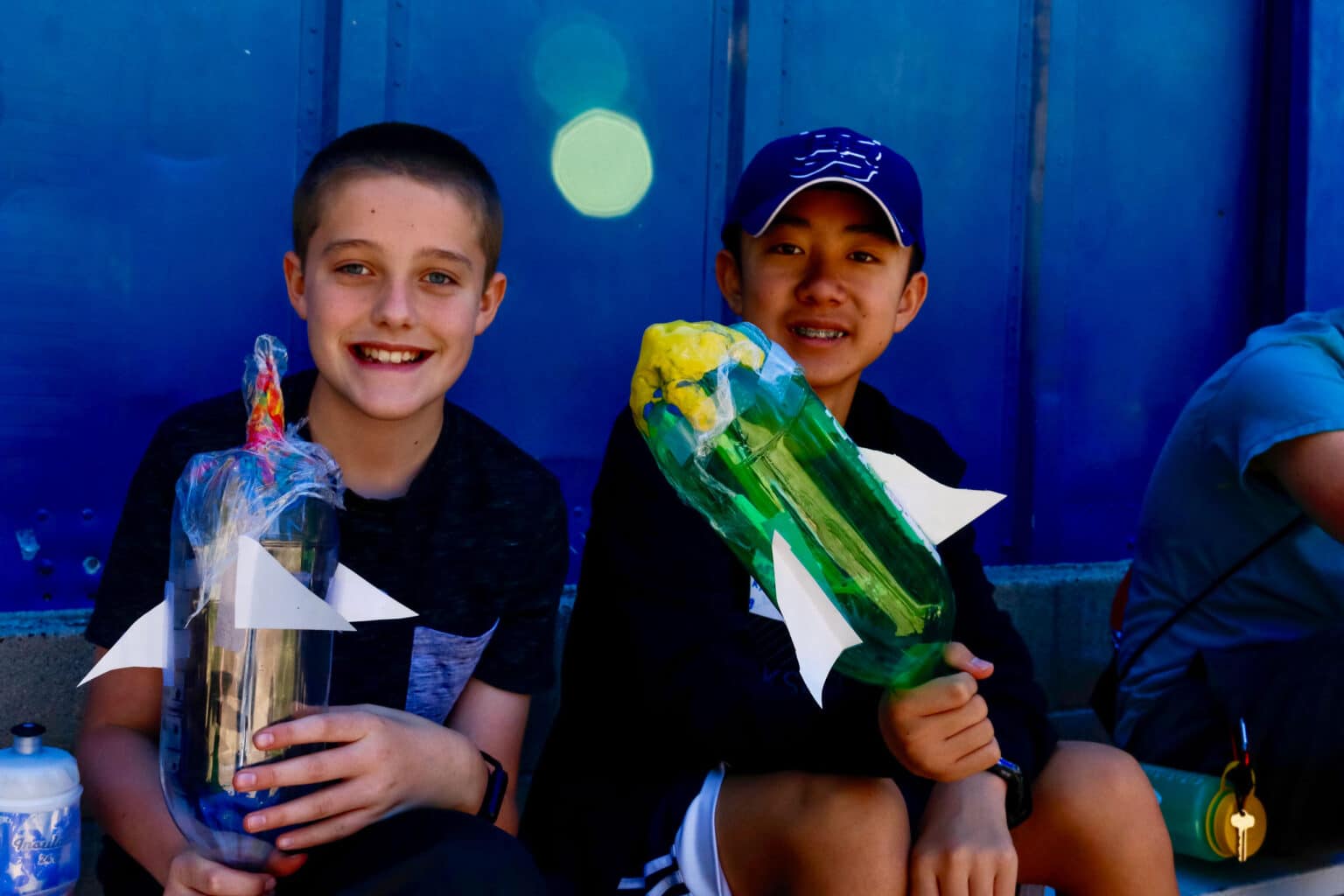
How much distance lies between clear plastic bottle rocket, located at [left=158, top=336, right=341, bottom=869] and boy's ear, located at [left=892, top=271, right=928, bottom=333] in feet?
4.09

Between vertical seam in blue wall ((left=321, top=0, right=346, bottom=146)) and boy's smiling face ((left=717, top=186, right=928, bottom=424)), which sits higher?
vertical seam in blue wall ((left=321, top=0, right=346, bottom=146))

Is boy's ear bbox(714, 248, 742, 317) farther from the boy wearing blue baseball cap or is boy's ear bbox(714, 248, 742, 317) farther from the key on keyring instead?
the key on keyring

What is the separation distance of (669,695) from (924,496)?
535mm

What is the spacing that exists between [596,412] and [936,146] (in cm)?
134

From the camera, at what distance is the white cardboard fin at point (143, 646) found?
1438 mm

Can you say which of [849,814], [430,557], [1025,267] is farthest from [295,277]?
[1025,267]

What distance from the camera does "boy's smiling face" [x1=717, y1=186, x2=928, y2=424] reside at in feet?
7.06

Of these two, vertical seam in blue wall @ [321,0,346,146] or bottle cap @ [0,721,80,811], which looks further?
vertical seam in blue wall @ [321,0,346,146]

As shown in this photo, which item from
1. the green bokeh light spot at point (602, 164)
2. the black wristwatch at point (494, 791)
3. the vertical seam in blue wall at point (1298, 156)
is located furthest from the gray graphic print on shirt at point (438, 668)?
the vertical seam in blue wall at point (1298, 156)

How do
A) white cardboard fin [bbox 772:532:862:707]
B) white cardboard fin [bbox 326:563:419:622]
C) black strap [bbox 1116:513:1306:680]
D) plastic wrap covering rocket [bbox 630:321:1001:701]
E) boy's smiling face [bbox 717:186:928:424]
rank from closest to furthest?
1. white cardboard fin [bbox 772:532:862:707]
2. plastic wrap covering rocket [bbox 630:321:1001:701]
3. white cardboard fin [bbox 326:563:419:622]
4. boy's smiling face [bbox 717:186:928:424]
5. black strap [bbox 1116:513:1306:680]

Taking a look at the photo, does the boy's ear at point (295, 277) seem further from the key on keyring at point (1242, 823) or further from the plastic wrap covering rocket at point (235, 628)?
the key on keyring at point (1242, 823)

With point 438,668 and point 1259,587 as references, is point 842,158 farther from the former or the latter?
point 1259,587

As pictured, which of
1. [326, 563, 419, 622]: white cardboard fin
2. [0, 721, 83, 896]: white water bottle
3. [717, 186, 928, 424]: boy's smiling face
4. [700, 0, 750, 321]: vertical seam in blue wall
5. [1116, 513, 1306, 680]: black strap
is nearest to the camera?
[326, 563, 419, 622]: white cardboard fin

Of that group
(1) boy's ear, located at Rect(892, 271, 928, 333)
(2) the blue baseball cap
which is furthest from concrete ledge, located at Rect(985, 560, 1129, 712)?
(2) the blue baseball cap
